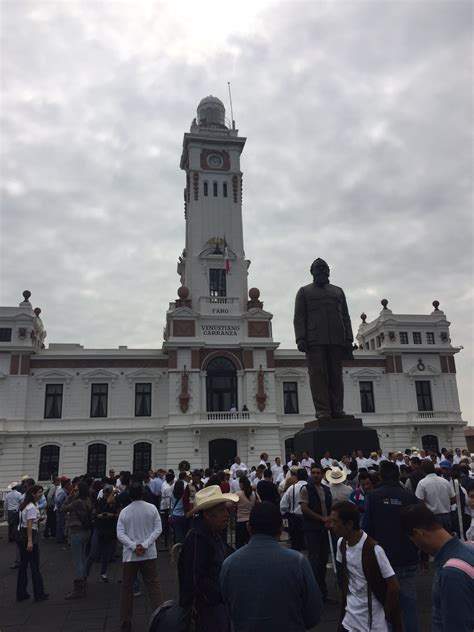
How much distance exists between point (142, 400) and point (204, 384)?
14.1 ft

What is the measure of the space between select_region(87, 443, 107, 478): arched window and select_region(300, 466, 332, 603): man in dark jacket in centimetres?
2540

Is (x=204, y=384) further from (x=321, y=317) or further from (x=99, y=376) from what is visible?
(x=321, y=317)

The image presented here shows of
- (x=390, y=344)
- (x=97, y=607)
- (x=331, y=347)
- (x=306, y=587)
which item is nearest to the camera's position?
(x=306, y=587)

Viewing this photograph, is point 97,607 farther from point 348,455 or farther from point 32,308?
point 32,308

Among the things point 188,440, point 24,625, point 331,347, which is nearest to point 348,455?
point 331,347

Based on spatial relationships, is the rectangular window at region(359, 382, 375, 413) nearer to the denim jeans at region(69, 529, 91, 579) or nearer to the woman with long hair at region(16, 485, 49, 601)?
the denim jeans at region(69, 529, 91, 579)

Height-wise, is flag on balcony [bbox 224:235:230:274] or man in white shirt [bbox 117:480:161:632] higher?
flag on balcony [bbox 224:235:230:274]

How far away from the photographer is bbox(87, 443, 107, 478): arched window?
1198 inches

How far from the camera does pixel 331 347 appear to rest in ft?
40.0

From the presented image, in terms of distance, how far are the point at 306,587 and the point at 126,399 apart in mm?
30056

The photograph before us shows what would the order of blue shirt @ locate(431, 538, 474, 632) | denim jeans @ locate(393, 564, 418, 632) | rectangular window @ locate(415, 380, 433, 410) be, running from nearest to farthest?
blue shirt @ locate(431, 538, 474, 632) → denim jeans @ locate(393, 564, 418, 632) → rectangular window @ locate(415, 380, 433, 410)

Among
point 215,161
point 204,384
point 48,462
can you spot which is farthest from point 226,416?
point 215,161

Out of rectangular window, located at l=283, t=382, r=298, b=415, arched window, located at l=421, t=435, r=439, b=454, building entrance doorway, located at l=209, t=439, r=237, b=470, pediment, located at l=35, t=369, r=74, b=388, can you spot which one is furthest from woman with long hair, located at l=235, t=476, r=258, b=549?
arched window, located at l=421, t=435, r=439, b=454

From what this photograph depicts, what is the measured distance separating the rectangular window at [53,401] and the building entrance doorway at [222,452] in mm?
9895
